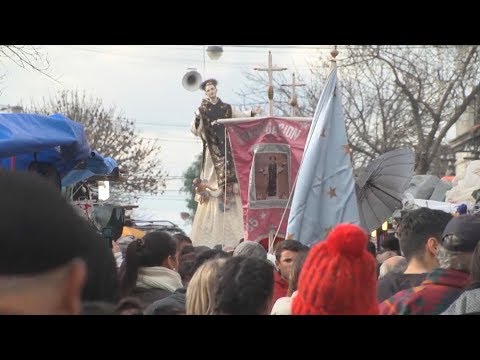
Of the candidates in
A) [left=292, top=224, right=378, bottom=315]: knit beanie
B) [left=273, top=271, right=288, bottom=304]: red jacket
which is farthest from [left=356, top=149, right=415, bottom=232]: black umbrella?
[left=292, top=224, right=378, bottom=315]: knit beanie

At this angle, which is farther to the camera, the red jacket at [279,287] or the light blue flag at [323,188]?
the light blue flag at [323,188]

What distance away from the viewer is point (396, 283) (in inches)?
191

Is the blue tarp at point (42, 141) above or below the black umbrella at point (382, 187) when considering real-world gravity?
above

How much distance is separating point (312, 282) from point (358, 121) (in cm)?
2611

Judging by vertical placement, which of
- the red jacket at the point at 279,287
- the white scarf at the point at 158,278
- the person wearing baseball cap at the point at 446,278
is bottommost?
the red jacket at the point at 279,287

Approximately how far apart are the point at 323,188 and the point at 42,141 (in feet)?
9.50

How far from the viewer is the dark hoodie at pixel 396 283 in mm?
4778

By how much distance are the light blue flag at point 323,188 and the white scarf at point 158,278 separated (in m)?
2.48

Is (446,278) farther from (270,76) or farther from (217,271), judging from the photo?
(270,76)

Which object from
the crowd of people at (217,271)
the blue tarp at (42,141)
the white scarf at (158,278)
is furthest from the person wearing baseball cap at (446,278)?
the blue tarp at (42,141)

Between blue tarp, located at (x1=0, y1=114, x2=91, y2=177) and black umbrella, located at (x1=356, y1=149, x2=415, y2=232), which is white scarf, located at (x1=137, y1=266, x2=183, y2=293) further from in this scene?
black umbrella, located at (x1=356, y1=149, x2=415, y2=232)

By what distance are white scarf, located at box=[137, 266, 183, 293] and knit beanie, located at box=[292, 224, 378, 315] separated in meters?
2.25

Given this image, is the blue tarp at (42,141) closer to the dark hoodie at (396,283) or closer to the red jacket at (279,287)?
the red jacket at (279,287)

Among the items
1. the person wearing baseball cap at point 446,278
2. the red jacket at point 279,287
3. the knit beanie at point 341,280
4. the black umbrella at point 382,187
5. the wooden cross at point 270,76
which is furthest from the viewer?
the wooden cross at point 270,76
